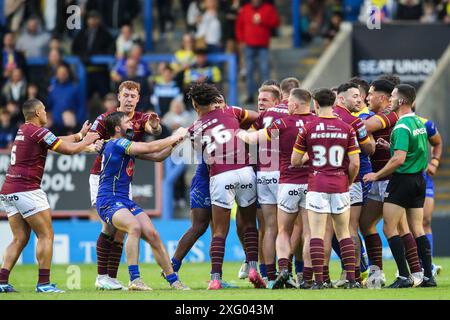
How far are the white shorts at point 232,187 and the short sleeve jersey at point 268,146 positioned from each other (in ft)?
0.88

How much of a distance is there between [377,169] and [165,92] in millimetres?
9090

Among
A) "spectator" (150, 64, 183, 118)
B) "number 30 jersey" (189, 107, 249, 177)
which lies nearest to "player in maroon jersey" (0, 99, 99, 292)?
"number 30 jersey" (189, 107, 249, 177)

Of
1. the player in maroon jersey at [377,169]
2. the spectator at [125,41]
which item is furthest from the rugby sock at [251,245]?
the spectator at [125,41]

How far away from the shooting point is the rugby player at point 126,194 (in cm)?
1395

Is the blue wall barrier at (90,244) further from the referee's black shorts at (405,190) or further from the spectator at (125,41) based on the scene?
the referee's black shorts at (405,190)

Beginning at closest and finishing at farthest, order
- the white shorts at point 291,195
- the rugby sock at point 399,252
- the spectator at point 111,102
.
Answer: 1. the white shorts at point 291,195
2. the rugby sock at point 399,252
3. the spectator at point 111,102

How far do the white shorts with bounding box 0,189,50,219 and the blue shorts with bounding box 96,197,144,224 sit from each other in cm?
→ 74

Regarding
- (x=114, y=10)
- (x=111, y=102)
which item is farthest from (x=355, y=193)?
(x=114, y=10)

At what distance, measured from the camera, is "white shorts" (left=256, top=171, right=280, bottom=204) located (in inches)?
578

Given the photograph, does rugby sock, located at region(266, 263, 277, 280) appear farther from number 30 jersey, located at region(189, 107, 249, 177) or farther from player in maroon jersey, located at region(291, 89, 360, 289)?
number 30 jersey, located at region(189, 107, 249, 177)

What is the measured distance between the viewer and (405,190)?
14383 mm

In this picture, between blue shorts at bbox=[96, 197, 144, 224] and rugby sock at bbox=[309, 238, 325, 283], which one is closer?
rugby sock at bbox=[309, 238, 325, 283]

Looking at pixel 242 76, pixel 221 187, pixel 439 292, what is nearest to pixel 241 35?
pixel 242 76

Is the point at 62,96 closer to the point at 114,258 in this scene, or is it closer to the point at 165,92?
the point at 165,92
